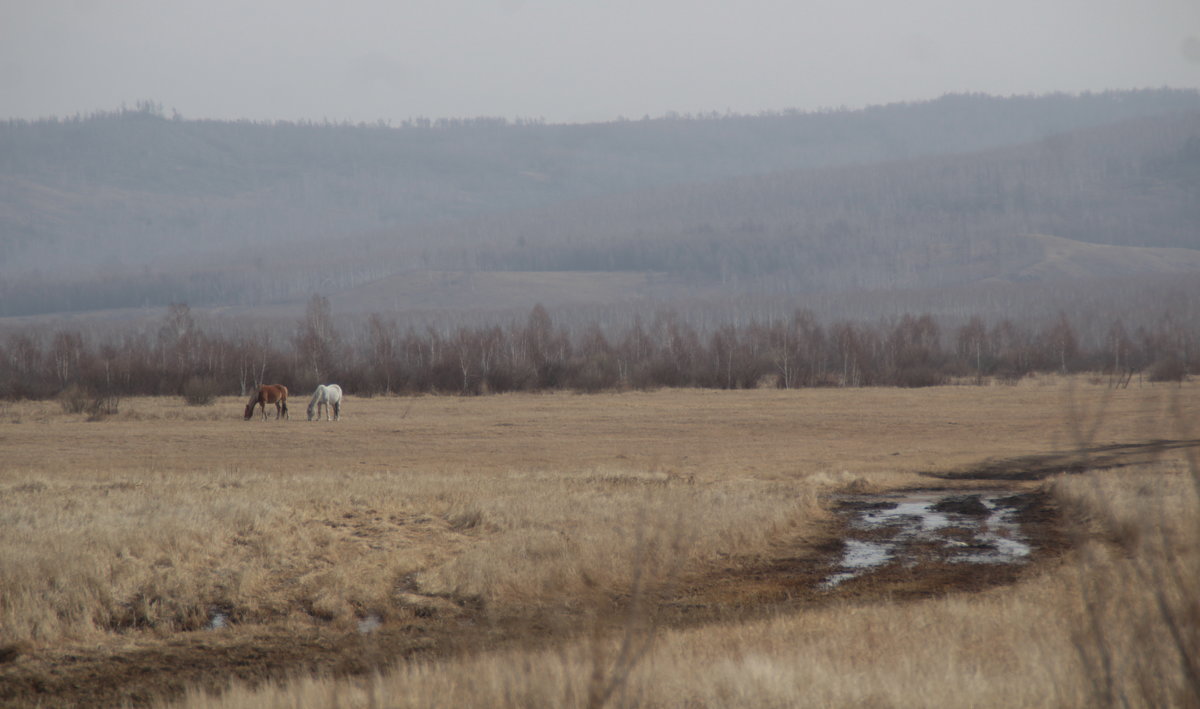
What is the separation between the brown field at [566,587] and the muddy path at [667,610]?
7 centimetres

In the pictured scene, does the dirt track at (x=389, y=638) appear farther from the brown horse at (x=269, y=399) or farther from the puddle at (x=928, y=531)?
the brown horse at (x=269, y=399)

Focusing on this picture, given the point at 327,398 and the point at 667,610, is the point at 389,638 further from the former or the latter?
the point at 327,398

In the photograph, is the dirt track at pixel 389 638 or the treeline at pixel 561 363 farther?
the treeline at pixel 561 363

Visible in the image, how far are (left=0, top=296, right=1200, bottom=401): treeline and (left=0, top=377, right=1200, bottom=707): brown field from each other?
50929 mm

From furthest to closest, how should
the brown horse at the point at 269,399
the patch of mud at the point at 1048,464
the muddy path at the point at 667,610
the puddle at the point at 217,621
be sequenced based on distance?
the brown horse at the point at 269,399, the patch of mud at the point at 1048,464, the puddle at the point at 217,621, the muddy path at the point at 667,610

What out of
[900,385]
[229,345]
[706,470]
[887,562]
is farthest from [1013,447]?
[229,345]

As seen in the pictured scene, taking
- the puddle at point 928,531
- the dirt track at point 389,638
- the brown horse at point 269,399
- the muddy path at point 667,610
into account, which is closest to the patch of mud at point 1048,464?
the puddle at point 928,531

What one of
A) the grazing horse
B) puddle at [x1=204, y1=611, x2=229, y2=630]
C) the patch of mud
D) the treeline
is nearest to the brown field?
puddle at [x1=204, y1=611, x2=229, y2=630]

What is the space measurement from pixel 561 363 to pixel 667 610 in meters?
83.2

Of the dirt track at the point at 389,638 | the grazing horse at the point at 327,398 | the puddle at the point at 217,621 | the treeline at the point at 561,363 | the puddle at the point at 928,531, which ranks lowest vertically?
the puddle at the point at 928,531

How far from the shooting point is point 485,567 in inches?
651

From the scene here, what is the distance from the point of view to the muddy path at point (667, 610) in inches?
469

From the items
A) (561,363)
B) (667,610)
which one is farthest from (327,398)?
(561,363)

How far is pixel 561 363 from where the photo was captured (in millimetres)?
98062
